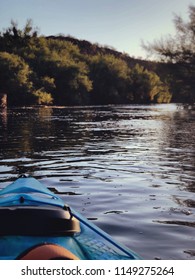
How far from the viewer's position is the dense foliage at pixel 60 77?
5588 centimetres

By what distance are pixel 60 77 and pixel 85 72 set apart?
4.79 meters

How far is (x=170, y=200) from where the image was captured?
6559mm

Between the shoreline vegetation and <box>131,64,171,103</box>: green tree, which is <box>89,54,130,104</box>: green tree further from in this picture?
<box>131,64,171,103</box>: green tree

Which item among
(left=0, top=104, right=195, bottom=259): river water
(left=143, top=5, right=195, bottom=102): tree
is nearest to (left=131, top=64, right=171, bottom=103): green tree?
(left=143, top=5, right=195, bottom=102): tree

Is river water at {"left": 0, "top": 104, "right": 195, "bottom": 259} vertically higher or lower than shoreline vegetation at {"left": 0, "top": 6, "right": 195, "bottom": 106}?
lower

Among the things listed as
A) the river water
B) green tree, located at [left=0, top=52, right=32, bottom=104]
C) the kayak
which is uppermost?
green tree, located at [left=0, top=52, right=32, bottom=104]

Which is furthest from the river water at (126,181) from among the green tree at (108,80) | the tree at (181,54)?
the green tree at (108,80)

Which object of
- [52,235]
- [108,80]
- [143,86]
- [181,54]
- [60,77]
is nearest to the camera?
[52,235]

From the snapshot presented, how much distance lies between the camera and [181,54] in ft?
129

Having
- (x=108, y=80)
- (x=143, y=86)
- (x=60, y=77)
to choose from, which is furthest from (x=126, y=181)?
(x=143, y=86)

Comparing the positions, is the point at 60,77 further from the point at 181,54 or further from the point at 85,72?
the point at 181,54

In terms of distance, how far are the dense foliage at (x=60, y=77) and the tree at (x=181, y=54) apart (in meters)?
1.78

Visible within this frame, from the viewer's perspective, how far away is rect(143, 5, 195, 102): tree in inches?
1509
